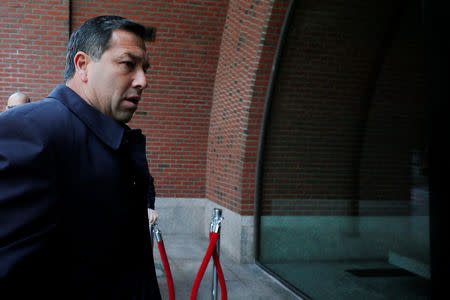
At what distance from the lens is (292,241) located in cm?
598

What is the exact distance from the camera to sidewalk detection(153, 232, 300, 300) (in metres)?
5.43

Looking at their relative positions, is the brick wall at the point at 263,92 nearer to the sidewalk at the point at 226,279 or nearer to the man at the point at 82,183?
the sidewalk at the point at 226,279

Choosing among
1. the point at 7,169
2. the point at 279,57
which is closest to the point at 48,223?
the point at 7,169

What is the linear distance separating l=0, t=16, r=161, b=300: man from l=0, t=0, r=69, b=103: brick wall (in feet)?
25.4

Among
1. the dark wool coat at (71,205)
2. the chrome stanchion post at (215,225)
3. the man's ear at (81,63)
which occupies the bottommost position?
the chrome stanchion post at (215,225)

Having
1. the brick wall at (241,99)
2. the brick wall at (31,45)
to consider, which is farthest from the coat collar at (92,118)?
the brick wall at (31,45)

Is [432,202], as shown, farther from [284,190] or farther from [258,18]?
[258,18]

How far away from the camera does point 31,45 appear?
28.1 ft

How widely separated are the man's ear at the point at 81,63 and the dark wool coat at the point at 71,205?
0.06 metres

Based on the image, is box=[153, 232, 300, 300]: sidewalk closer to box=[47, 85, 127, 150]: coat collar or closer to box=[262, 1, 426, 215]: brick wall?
box=[262, 1, 426, 215]: brick wall

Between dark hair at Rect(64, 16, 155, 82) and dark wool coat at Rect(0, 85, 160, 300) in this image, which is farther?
dark hair at Rect(64, 16, 155, 82)

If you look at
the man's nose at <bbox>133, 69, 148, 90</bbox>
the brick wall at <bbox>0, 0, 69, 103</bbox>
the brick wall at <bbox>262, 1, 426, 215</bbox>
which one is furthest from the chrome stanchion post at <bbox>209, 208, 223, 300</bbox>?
the brick wall at <bbox>0, 0, 69, 103</bbox>

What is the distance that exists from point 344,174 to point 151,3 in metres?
5.60

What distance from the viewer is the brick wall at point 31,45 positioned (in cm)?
848
